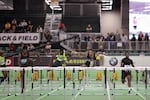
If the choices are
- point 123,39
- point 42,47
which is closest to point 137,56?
point 123,39

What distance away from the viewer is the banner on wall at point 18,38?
111 ft

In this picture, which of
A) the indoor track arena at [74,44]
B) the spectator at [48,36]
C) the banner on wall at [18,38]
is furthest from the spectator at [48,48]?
the banner on wall at [18,38]

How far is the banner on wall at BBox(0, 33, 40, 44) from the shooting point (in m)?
34.0

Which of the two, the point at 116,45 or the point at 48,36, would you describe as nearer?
the point at 116,45

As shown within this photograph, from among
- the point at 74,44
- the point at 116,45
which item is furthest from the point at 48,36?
the point at 116,45

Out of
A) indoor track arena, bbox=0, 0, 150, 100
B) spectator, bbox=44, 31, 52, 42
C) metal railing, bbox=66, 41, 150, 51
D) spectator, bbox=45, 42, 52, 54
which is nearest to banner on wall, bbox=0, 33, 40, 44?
indoor track arena, bbox=0, 0, 150, 100

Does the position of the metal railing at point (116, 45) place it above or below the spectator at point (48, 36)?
below

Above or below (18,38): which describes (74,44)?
below

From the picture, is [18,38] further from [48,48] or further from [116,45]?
[116,45]

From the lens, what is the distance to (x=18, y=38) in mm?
34250

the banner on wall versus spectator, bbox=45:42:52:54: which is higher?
the banner on wall

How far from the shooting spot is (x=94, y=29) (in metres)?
43.4

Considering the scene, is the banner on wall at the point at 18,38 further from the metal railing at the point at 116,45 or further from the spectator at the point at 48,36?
the metal railing at the point at 116,45

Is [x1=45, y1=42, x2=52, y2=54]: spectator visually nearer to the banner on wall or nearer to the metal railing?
the banner on wall
